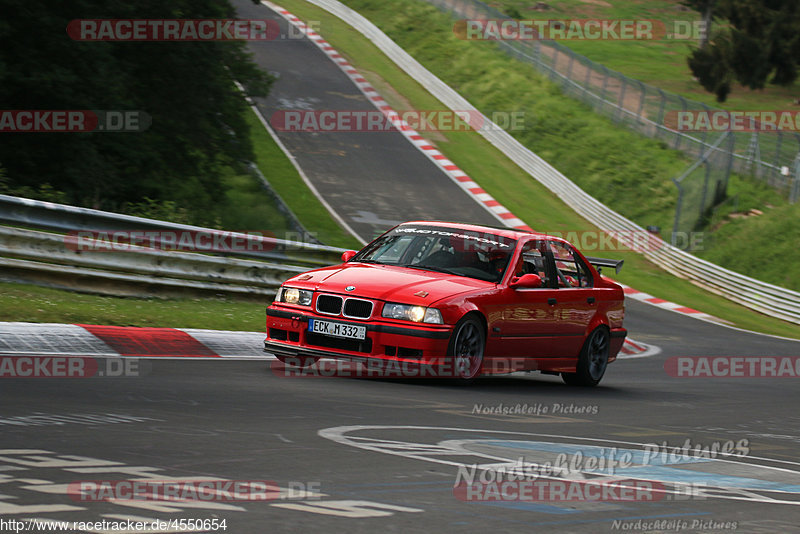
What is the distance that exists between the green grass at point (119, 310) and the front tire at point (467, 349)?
3.08 meters

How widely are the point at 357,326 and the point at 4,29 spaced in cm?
832

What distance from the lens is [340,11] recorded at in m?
48.6

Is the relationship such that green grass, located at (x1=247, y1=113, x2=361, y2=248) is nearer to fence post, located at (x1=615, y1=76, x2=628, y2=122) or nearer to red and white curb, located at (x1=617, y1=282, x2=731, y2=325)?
red and white curb, located at (x1=617, y1=282, x2=731, y2=325)

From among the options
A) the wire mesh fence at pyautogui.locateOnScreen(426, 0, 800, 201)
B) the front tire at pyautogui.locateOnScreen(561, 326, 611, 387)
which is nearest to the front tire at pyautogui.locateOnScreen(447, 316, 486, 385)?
the front tire at pyautogui.locateOnScreen(561, 326, 611, 387)

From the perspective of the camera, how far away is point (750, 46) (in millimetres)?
56750

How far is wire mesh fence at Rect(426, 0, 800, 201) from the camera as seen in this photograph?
32531 mm

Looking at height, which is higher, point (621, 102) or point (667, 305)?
point (621, 102)

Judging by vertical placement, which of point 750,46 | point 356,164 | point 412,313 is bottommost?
point 412,313

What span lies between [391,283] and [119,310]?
327cm

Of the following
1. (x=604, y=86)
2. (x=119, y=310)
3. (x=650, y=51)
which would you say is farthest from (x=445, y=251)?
(x=650, y=51)

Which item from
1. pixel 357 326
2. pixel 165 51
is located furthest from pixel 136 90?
pixel 357 326

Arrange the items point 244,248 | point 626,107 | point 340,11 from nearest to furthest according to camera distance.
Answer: point 244,248
point 626,107
point 340,11

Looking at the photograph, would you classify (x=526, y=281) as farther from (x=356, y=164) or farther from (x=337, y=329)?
(x=356, y=164)

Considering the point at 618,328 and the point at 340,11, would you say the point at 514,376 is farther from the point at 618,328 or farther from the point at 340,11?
the point at 340,11
